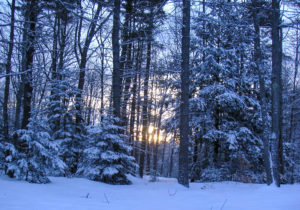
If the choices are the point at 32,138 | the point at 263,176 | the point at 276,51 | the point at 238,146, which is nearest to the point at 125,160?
the point at 32,138

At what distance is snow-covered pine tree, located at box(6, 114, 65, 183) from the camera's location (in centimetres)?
592

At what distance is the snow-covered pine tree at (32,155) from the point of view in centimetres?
592

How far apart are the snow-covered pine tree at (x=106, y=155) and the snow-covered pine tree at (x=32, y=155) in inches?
67.0

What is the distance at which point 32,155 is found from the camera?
20.4ft

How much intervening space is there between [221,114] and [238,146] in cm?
187

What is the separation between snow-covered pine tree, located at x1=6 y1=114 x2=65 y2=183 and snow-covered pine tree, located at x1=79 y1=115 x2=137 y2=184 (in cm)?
170

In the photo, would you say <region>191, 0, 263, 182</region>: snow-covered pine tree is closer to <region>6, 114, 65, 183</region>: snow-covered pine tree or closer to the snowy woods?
the snowy woods

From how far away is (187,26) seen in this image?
8531 millimetres

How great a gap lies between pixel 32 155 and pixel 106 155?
2363 millimetres

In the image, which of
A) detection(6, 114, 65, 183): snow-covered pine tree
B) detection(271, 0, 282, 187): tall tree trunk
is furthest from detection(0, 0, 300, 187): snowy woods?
detection(6, 114, 65, 183): snow-covered pine tree

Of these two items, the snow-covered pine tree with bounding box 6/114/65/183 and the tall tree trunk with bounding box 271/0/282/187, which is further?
the tall tree trunk with bounding box 271/0/282/187

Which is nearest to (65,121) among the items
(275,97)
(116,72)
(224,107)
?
(116,72)

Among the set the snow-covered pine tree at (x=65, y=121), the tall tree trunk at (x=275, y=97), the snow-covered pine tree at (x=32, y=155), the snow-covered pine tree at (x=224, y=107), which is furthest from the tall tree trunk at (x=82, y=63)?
the tall tree trunk at (x=275, y=97)

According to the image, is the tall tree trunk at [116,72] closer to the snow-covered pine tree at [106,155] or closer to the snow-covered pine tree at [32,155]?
the snow-covered pine tree at [106,155]
